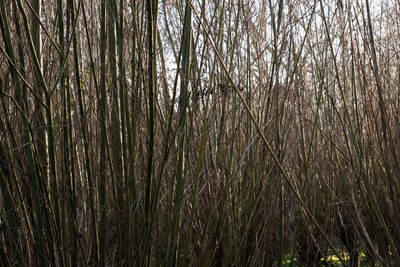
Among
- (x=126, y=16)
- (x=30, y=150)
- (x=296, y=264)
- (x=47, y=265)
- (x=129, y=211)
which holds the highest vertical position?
(x=126, y=16)

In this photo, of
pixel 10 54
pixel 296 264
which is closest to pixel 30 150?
pixel 10 54

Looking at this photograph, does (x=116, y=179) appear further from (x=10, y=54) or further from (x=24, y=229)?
(x=10, y=54)

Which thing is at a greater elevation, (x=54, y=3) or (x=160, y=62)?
(x=54, y=3)

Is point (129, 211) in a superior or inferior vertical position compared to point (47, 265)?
superior

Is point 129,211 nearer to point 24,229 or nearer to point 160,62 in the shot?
point 24,229

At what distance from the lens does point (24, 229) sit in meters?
1.13

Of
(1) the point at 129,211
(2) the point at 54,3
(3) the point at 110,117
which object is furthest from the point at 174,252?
(2) the point at 54,3

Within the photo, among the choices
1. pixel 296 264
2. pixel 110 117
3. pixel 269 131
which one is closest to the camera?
pixel 110 117

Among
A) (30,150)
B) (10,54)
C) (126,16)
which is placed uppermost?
(126,16)

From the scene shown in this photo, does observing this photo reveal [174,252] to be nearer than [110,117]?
Yes

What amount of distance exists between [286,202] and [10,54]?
3.57ft

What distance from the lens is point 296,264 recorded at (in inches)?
84.3

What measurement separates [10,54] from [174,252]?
60cm

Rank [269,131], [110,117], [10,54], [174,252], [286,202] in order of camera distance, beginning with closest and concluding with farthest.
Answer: [10,54]
[174,252]
[110,117]
[269,131]
[286,202]
